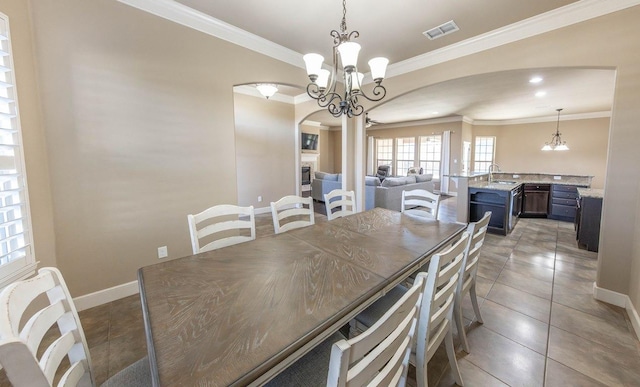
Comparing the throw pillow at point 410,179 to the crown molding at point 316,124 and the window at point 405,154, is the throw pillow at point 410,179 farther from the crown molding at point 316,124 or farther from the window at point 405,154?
the crown molding at point 316,124


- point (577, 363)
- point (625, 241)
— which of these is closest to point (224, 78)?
point (577, 363)

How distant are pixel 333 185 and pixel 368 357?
20.1ft

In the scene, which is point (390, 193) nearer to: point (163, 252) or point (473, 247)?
point (473, 247)

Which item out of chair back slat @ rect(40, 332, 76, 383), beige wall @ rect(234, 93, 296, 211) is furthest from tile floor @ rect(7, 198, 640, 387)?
beige wall @ rect(234, 93, 296, 211)

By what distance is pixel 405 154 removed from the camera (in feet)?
33.6

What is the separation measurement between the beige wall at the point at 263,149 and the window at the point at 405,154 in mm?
5561

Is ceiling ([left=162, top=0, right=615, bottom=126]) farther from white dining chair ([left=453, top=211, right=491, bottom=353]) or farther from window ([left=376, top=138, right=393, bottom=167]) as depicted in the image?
window ([left=376, top=138, right=393, bottom=167])

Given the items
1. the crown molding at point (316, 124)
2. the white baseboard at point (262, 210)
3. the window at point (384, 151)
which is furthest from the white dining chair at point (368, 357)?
the window at point (384, 151)

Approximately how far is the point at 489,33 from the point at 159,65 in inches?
141

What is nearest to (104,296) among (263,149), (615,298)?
(263,149)

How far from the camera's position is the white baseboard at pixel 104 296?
2.29 metres

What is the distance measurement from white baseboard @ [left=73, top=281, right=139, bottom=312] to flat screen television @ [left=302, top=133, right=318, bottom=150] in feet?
22.4

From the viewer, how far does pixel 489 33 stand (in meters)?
2.93

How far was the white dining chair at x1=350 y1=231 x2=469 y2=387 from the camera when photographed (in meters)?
1.14
